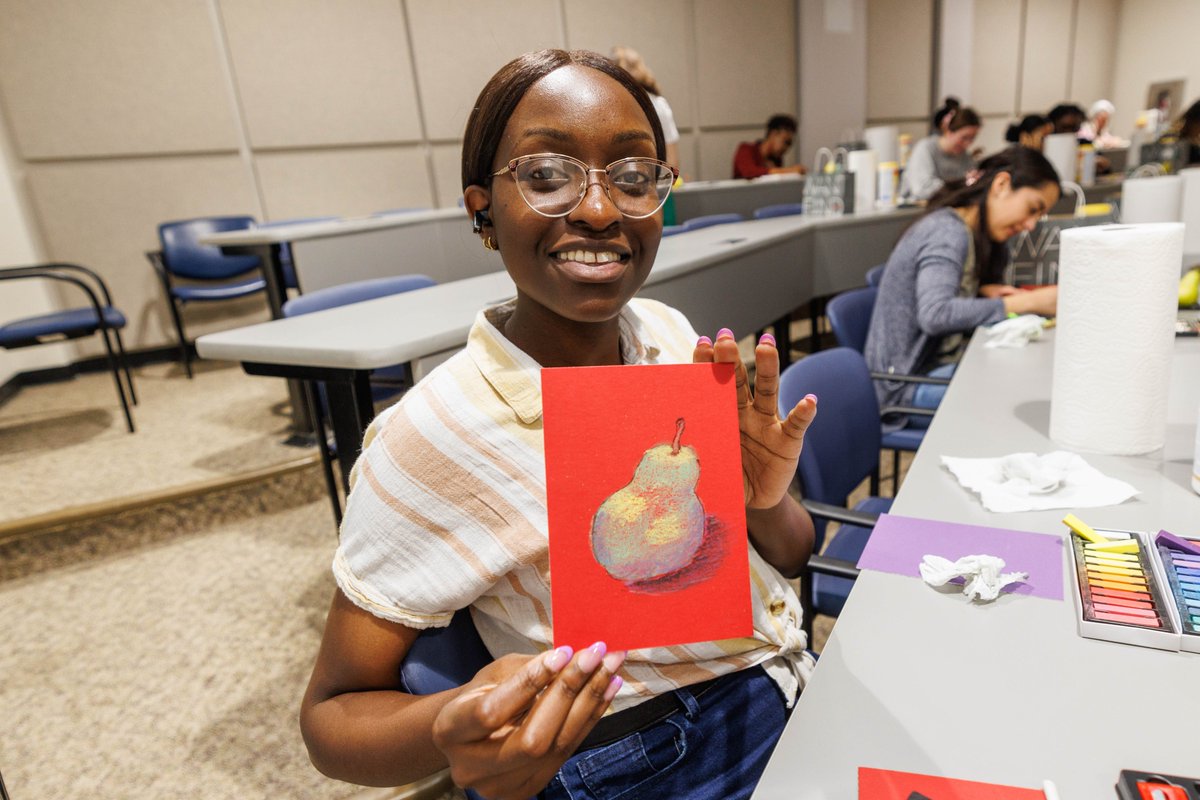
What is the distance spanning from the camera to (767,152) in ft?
21.4

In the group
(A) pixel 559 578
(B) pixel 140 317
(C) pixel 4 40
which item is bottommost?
(B) pixel 140 317

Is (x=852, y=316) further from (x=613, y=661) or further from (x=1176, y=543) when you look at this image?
(x=613, y=661)

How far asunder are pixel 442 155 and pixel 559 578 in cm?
541

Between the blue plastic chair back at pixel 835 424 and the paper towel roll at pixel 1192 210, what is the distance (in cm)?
134

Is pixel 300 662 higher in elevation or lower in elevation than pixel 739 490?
lower

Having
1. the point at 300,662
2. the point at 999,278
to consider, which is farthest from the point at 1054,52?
the point at 300,662

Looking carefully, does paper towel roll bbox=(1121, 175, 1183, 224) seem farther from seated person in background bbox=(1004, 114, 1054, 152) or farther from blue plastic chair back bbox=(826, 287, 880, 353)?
seated person in background bbox=(1004, 114, 1054, 152)

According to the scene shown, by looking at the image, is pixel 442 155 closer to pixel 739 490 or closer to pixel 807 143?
pixel 807 143

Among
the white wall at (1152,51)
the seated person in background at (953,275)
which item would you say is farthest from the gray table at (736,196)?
the white wall at (1152,51)

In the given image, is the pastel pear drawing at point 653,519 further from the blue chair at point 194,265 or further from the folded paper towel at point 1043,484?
the blue chair at point 194,265

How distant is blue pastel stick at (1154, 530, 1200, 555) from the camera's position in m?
0.74

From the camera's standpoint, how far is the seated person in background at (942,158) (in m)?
4.85

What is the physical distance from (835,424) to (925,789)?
102cm

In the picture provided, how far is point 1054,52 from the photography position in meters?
9.72
